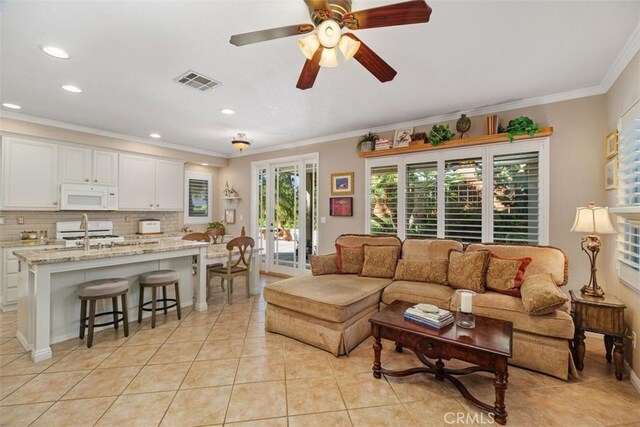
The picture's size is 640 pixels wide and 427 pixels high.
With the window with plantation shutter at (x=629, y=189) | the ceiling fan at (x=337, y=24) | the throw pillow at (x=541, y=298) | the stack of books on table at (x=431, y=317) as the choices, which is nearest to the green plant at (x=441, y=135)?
the window with plantation shutter at (x=629, y=189)

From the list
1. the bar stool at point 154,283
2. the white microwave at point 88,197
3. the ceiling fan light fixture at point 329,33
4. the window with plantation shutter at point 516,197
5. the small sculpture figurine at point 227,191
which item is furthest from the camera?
the small sculpture figurine at point 227,191

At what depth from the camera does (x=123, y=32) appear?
210cm

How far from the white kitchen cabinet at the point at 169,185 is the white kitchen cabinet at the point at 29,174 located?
147 cm

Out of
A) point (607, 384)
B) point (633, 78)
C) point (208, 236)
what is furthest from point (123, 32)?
point (607, 384)

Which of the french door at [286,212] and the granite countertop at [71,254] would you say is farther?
the french door at [286,212]

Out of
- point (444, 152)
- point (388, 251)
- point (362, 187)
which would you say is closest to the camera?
point (388, 251)

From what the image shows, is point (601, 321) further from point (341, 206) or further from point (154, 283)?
point (154, 283)

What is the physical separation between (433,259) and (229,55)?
3.01 meters

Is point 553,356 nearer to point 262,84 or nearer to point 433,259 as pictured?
point 433,259

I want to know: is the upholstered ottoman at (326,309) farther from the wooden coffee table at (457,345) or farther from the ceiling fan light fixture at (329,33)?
the ceiling fan light fixture at (329,33)

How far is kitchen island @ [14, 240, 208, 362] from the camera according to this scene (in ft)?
8.04

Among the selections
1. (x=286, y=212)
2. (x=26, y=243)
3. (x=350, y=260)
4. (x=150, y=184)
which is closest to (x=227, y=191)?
(x=150, y=184)

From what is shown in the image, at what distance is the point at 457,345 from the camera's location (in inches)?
72.4

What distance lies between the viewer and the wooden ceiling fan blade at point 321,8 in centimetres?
155
